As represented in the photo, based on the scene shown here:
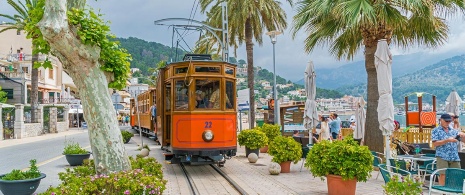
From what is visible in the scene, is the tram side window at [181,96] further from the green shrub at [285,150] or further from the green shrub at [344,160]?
the green shrub at [344,160]

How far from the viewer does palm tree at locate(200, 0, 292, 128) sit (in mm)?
20906

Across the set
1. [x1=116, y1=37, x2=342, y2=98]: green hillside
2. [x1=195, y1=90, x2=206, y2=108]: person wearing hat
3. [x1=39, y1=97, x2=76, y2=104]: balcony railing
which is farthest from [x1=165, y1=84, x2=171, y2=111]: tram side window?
[x1=116, y1=37, x2=342, y2=98]: green hillside

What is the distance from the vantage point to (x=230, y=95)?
11.2m

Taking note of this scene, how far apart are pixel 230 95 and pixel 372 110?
4469mm

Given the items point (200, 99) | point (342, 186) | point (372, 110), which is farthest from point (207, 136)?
point (372, 110)

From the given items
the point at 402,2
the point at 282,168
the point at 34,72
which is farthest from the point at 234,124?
the point at 34,72

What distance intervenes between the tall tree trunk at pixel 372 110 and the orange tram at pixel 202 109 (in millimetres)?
4256

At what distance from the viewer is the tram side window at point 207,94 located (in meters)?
10.8

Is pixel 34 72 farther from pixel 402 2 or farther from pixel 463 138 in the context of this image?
pixel 463 138

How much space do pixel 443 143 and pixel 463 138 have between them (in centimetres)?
34

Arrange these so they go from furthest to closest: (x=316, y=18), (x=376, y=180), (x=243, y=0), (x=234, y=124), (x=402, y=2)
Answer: (x=243, y=0) → (x=316, y=18) → (x=234, y=124) → (x=402, y=2) → (x=376, y=180)

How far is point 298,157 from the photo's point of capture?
10797 mm

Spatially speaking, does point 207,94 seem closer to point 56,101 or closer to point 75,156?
point 75,156

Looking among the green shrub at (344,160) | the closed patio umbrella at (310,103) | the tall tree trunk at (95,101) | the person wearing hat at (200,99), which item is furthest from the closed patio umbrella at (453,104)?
the tall tree trunk at (95,101)
